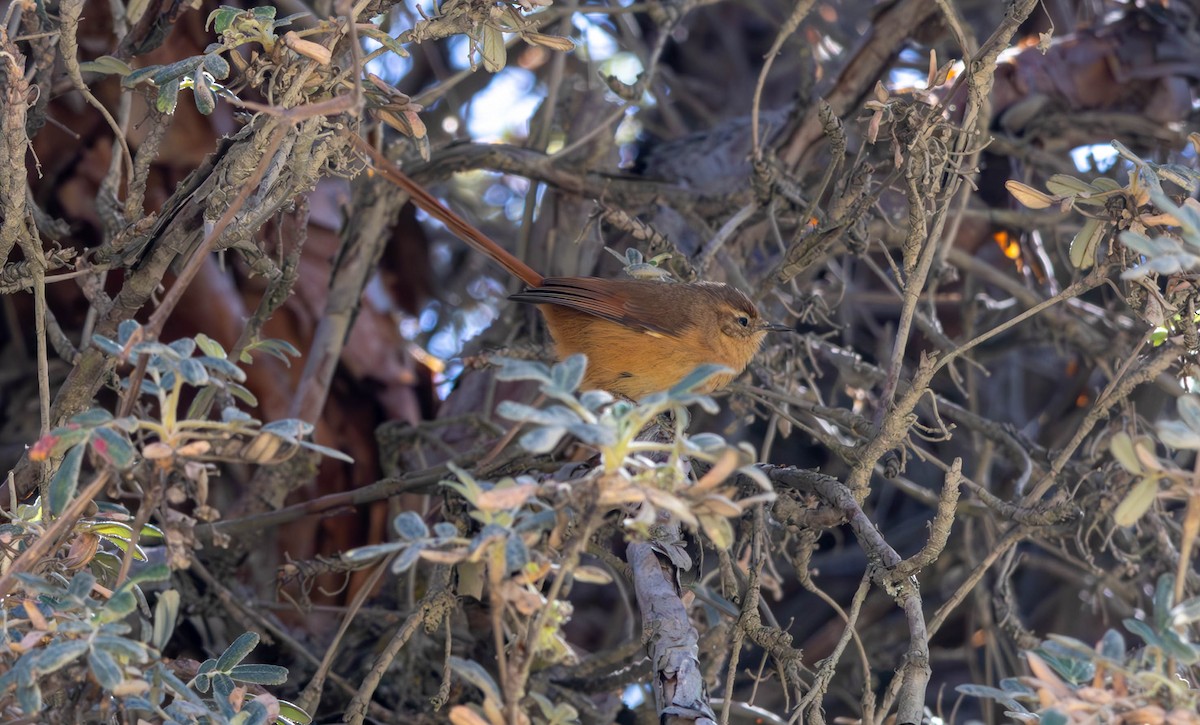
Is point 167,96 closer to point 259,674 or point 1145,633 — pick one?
point 259,674

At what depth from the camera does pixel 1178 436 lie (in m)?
2.03

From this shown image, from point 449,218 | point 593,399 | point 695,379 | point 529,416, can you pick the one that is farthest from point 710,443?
point 449,218

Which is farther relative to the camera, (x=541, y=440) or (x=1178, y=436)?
(x=1178, y=436)

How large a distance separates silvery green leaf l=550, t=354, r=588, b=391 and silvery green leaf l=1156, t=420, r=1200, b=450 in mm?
1060

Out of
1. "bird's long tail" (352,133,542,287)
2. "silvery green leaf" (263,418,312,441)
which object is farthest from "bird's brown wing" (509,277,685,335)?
"silvery green leaf" (263,418,312,441)

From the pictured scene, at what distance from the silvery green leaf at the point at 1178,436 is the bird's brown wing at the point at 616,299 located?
2.78 meters

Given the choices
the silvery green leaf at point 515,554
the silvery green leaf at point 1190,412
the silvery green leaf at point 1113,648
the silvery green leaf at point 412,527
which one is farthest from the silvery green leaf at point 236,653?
the silvery green leaf at point 1190,412

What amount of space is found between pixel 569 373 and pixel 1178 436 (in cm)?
112

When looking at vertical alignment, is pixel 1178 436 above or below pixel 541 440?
above

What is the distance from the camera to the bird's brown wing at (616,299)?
4.57m

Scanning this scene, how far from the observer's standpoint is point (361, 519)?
514 cm

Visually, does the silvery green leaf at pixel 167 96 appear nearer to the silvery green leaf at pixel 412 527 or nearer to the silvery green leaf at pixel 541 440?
the silvery green leaf at pixel 412 527

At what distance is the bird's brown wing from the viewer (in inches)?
180

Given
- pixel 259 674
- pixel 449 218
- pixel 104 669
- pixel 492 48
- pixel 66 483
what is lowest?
pixel 259 674
